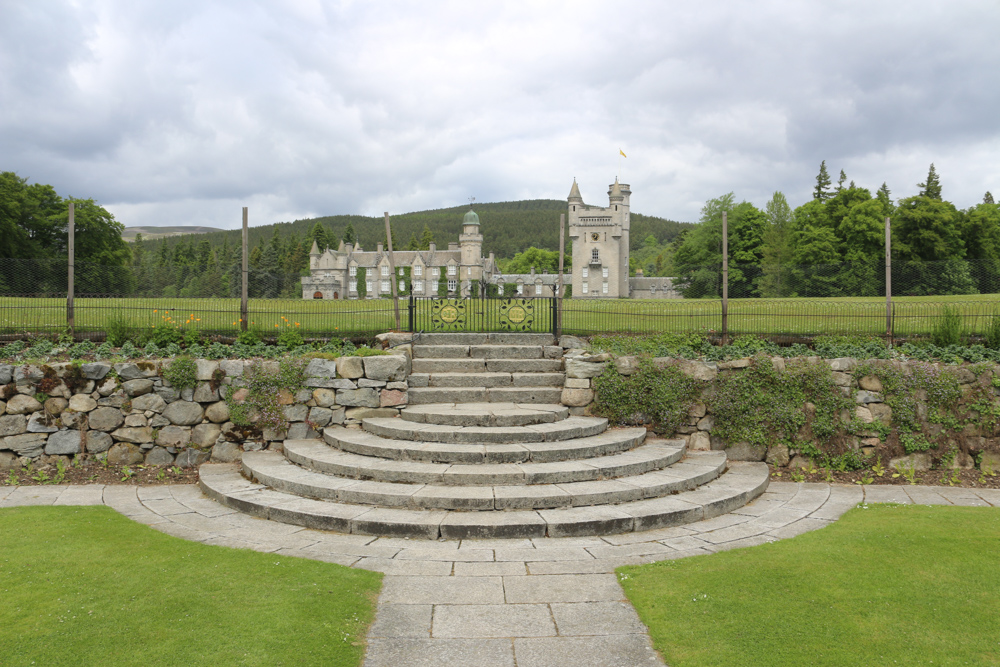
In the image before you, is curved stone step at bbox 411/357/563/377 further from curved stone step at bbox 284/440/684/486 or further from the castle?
the castle

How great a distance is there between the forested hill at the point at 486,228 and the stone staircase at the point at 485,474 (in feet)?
390

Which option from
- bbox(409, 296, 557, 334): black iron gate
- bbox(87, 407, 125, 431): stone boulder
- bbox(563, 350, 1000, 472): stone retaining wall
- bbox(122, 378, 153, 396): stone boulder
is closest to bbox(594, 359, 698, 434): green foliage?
bbox(563, 350, 1000, 472): stone retaining wall

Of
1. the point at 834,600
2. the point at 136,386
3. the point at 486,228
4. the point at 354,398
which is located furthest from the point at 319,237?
the point at 834,600

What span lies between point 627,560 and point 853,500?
3.96m

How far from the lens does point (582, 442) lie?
8250 mm

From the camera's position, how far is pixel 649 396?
9477mm

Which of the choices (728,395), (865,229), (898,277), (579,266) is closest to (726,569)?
(728,395)

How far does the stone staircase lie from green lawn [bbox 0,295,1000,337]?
237 centimetres

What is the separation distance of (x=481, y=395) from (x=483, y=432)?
1.64 m

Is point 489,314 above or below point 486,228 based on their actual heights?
below

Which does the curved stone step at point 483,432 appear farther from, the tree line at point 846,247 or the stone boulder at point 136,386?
the tree line at point 846,247

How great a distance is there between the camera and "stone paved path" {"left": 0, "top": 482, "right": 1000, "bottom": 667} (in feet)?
12.8

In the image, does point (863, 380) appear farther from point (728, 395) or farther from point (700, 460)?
point (700, 460)

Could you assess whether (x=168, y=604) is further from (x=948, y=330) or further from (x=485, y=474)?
(x=948, y=330)
